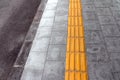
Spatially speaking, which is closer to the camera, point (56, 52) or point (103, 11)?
point (56, 52)

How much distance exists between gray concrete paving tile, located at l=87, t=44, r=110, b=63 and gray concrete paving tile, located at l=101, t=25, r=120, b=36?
698 millimetres

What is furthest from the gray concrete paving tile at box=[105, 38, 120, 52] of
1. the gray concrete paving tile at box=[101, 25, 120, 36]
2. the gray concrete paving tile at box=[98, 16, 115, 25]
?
the gray concrete paving tile at box=[98, 16, 115, 25]

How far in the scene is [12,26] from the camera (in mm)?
6387

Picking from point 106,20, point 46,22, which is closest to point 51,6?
point 46,22

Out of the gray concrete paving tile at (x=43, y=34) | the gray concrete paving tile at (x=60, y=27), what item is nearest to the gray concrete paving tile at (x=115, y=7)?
the gray concrete paving tile at (x=60, y=27)

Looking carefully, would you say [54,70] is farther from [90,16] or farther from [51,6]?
[51,6]

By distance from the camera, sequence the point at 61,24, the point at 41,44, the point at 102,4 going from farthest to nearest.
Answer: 1. the point at 102,4
2. the point at 61,24
3. the point at 41,44

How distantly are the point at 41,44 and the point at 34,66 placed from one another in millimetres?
935

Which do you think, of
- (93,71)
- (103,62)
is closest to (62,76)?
(93,71)

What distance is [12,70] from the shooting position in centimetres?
435

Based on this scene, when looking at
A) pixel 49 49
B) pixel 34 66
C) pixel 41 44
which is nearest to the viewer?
pixel 34 66

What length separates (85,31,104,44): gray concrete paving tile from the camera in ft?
16.5

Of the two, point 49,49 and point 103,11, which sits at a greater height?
point 49,49

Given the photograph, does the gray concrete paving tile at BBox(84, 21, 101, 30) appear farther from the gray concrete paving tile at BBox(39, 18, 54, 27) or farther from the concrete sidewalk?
the gray concrete paving tile at BBox(39, 18, 54, 27)
